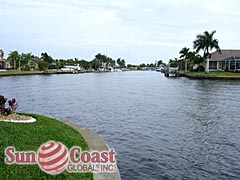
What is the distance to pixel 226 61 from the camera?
89188 millimetres

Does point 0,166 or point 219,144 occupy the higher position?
point 0,166

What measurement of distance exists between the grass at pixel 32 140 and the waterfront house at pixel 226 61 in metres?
79.8

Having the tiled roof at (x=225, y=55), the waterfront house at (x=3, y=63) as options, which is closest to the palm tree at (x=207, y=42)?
the tiled roof at (x=225, y=55)

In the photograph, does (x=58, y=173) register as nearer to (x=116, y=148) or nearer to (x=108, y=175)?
(x=108, y=175)

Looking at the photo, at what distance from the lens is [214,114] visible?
19797mm

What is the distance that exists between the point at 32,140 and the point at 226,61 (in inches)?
3437

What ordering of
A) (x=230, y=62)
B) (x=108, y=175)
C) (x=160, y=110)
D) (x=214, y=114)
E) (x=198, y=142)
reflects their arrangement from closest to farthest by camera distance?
(x=108, y=175), (x=198, y=142), (x=214, y=114), (x=160, y=110), (x=230, y=62)

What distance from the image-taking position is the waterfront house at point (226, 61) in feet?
277

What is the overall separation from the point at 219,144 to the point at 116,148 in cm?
405

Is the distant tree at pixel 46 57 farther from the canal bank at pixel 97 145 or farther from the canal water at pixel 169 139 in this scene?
the canal bank at pixel 97 145

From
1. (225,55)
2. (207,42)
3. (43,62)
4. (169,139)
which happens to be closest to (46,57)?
(43,62)

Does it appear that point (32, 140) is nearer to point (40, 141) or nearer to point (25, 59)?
point (40, 141)

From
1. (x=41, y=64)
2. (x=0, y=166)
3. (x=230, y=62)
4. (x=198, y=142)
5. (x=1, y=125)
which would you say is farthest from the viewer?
(x=41, y=64)

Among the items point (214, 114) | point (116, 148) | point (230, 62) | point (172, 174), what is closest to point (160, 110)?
point (214, 114)
